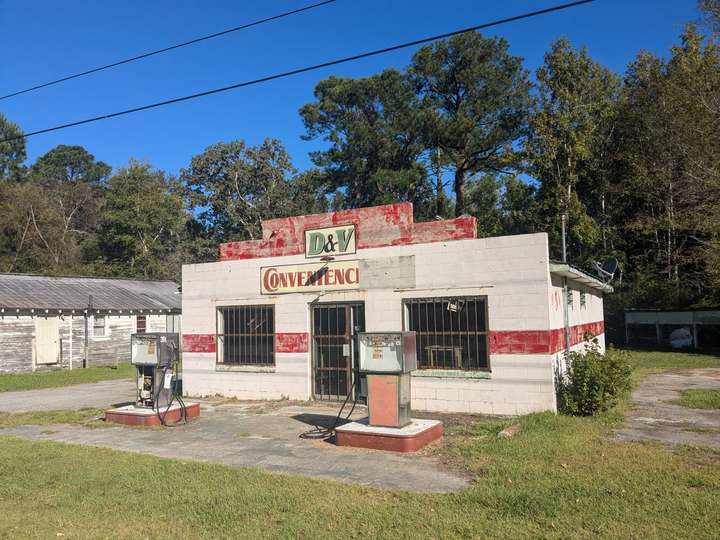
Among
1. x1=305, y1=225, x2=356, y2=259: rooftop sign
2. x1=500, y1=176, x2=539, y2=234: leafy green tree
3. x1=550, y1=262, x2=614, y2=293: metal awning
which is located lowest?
x1=550, y1=262, x2=614, y2=293: metal awning

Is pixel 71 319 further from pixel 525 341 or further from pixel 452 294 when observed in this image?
pixel 525 341

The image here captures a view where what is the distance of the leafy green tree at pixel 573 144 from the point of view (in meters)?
35.3

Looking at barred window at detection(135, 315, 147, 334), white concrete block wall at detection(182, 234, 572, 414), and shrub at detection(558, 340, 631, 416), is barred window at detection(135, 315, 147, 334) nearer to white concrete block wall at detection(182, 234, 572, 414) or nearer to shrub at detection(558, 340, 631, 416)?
white concrete block wall at detection(182, 234, 572, 414)

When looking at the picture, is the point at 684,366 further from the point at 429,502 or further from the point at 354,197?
the point at 354,197

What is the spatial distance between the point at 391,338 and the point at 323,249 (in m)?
4.93

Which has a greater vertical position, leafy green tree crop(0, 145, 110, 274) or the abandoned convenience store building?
leafy green tree crop(0, 145, 110, 274)

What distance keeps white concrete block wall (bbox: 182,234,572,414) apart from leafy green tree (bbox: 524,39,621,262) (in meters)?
24.3

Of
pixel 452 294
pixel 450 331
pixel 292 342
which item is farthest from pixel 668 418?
pixel 292 342

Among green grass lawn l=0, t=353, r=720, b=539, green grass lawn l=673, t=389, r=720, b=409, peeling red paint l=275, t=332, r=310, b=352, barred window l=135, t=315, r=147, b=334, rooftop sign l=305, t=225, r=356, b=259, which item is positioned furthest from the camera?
barred window l=135, t=315, r=147, b=334

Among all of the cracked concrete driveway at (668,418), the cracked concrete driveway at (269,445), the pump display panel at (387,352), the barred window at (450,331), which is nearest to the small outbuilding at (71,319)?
the cracked concrete driveway at (269,445)

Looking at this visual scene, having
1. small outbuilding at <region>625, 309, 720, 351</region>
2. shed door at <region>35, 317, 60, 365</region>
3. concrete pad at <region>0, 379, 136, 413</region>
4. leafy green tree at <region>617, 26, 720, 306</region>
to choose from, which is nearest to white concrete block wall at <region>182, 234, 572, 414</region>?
concrete pad at <region>0, 379, 136, 413</region>

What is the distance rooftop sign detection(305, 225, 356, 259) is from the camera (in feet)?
45.2

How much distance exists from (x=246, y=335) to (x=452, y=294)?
5709 millimetres

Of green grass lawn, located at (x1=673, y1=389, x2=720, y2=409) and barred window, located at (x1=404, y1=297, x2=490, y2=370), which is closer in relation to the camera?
barred window, located at (x1=404, y1=297, x2=490, y2=370)
